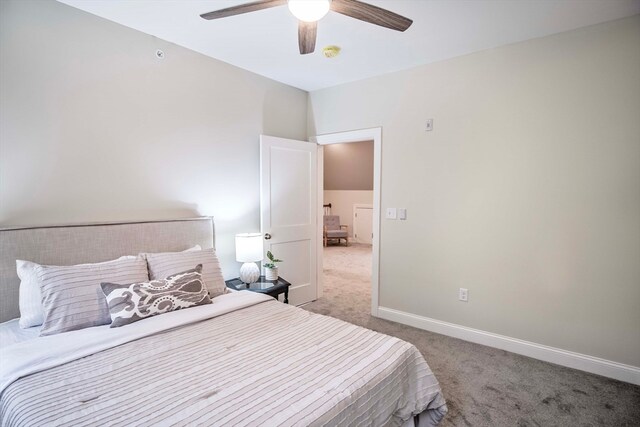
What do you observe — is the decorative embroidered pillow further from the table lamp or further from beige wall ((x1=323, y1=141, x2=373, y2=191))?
beige wall ((x1=323, y1=141, x2=373, y2=191))

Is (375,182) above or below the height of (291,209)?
above

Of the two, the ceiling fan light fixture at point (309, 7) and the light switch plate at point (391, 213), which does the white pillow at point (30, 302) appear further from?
the light switch plate at point (391, 213)

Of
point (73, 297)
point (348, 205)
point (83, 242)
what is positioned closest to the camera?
point (73, 297)

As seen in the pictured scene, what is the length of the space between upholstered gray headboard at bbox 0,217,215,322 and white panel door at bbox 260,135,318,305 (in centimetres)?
80

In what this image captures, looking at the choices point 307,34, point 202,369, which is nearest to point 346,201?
point 307,34

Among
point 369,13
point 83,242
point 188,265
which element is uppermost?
point 369,13

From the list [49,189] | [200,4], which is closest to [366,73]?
[200,4]

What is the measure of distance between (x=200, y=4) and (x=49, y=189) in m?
1.58

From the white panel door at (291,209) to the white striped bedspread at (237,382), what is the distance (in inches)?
65.8

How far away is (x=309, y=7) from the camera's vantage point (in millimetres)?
1528

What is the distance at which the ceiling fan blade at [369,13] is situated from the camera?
158 centimetres

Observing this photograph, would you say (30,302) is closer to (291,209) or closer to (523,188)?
(291,209)

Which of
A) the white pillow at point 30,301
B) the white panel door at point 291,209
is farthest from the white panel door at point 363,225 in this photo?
the white pillow at point 30,301

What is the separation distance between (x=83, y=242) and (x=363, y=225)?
6.70m
